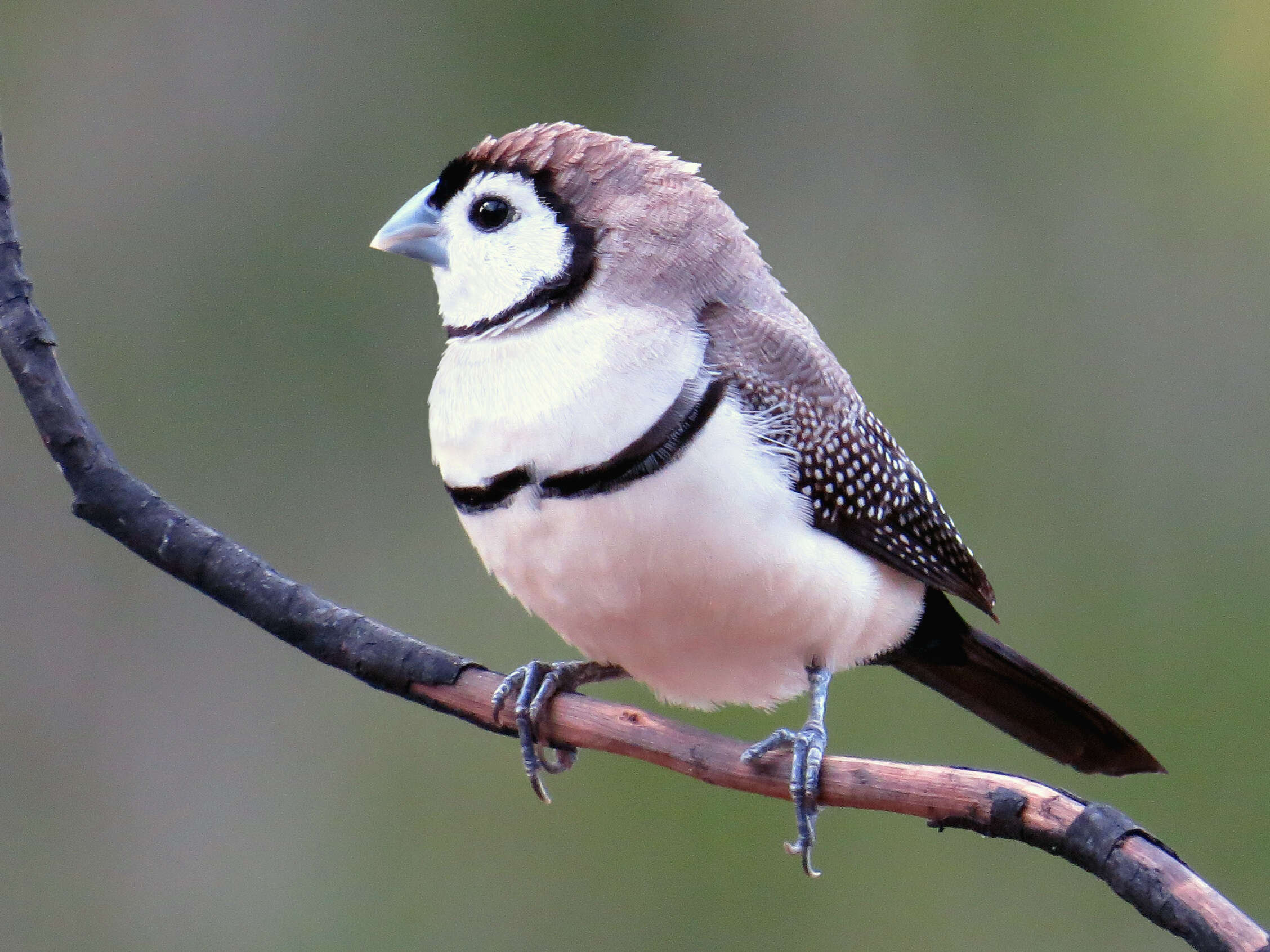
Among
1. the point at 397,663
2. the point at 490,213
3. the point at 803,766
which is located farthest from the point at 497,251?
the point at 803,766

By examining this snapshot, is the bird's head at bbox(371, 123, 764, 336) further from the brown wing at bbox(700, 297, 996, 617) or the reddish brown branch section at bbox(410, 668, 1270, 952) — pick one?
the reddish brown branch section at bbox(410, 668, 1270, 952)

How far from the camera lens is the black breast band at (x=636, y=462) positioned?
893mm

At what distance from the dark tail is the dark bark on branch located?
0.93 feet

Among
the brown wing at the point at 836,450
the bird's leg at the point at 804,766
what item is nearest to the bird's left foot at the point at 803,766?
the bird's leg at the point at 804,766

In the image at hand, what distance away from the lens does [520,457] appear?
2.96ft

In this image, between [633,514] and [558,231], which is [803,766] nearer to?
[633,514]

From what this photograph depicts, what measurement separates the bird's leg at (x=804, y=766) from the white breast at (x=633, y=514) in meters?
0.08

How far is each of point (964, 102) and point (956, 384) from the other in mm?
326

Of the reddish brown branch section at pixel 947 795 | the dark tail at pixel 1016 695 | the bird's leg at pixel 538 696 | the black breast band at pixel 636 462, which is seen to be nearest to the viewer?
the reddish brown branch section at pixel 947 795

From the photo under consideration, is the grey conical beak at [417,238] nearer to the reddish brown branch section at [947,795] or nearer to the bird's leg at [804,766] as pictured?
the reddish brown branch section at [947,795]

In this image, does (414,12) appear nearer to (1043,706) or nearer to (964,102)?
(964,102)

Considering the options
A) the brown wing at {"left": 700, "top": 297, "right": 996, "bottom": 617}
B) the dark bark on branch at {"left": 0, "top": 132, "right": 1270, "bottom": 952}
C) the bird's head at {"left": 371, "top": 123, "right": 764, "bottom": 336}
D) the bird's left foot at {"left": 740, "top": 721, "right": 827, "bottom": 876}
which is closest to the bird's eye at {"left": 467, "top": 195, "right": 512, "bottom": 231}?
the bird's head at {"left": 371, "top": 123, "right": 764, "bottom": 336}

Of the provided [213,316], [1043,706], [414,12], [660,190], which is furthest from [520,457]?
[414,12]

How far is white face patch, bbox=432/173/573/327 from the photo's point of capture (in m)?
0.96
